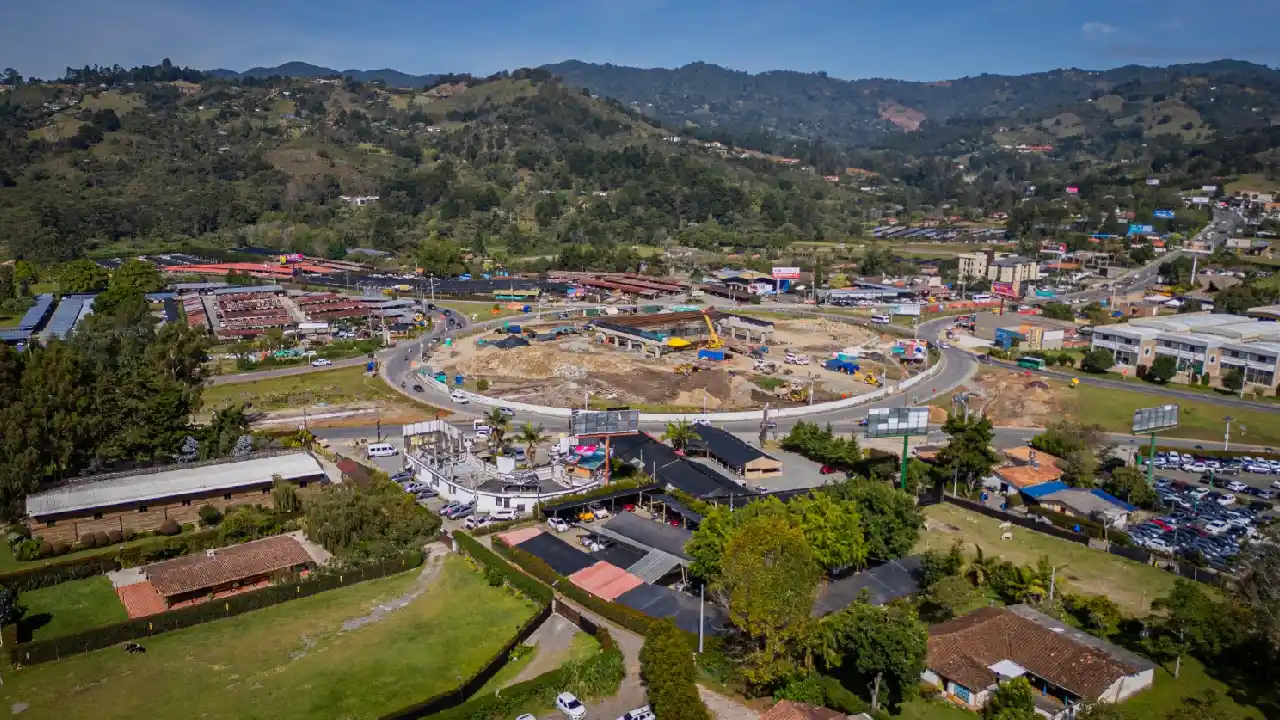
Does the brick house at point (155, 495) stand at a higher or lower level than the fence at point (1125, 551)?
higher

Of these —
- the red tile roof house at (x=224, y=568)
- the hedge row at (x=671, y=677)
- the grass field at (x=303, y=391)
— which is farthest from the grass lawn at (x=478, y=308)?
the hedge row at (x=671, y=677)

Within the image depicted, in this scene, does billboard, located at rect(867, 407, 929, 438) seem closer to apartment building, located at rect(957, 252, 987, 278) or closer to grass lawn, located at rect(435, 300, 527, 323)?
grass lawn, located at rect(435, 300, 527, 323)

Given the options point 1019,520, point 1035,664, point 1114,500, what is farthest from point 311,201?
point 1035,664

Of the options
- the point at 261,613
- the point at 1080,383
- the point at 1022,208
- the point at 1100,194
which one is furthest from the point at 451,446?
the point at 1100,194

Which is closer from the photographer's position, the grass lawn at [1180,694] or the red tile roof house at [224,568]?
the grass lawn at [1180,694]

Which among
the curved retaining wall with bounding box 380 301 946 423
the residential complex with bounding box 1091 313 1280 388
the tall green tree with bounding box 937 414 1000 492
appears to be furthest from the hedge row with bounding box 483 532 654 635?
the residential complex with bounding box 1091 313 1280 388

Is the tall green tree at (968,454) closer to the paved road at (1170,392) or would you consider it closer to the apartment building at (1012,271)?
the paved road at (1170,392)
